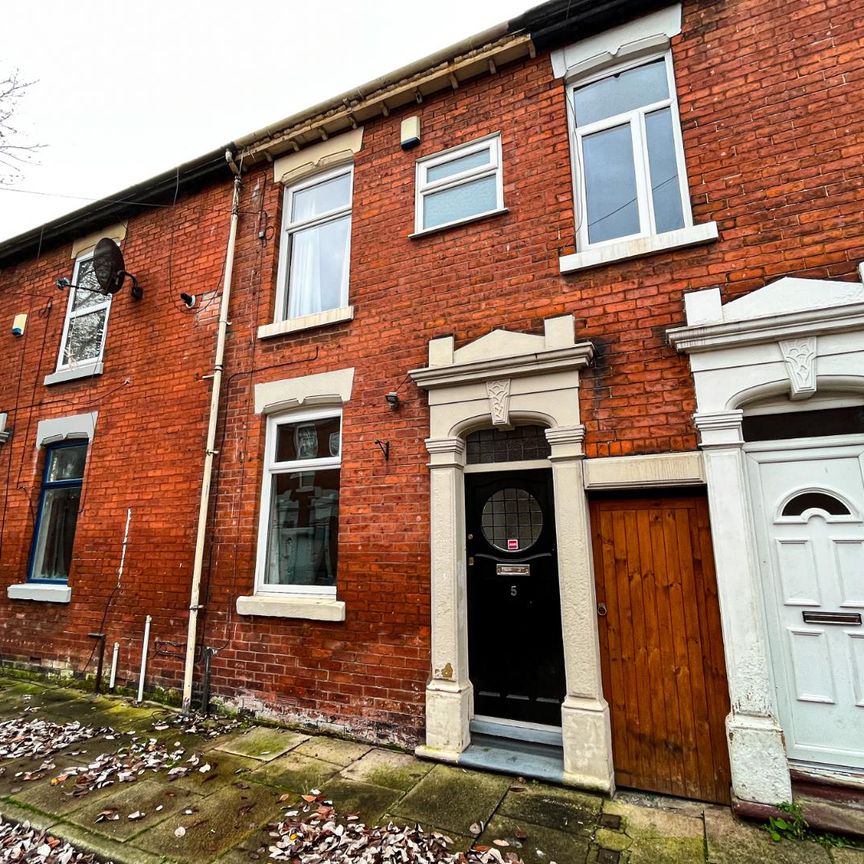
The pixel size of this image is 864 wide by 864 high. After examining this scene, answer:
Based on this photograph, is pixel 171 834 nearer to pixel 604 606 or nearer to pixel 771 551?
pixel 604 606

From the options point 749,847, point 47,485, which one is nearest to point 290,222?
point 47,485

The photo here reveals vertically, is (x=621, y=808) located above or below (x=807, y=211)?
below

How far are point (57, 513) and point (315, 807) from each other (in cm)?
604

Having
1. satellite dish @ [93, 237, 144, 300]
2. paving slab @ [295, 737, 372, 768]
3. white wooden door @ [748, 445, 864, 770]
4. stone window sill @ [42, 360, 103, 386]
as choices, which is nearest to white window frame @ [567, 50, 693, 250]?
white wooden door @ [748, 445, 864, 770]

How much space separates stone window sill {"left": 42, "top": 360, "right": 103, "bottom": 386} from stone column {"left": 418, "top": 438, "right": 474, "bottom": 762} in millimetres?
5278

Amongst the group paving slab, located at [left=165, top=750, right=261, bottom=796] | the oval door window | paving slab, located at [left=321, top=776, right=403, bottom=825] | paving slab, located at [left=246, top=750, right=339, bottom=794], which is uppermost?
the oval door window

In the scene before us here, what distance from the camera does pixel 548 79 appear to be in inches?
192

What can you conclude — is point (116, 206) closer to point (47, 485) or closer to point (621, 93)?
point (47, 485)

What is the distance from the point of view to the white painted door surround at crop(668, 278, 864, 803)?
10.5ft

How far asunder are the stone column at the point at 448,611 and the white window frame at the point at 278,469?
1166mm

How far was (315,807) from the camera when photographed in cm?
330

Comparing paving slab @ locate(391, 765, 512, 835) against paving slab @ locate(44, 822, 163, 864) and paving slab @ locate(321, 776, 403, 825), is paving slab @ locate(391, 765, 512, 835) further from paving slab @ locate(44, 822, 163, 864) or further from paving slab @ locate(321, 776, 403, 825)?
paving slab @ locate(44, 822, 163, 864)

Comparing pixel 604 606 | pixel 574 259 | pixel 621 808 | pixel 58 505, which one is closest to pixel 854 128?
pixel 574 259

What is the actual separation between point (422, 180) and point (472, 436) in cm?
288
